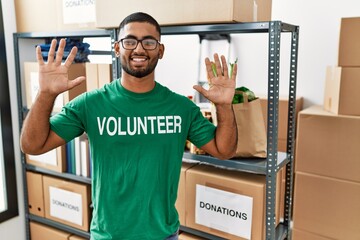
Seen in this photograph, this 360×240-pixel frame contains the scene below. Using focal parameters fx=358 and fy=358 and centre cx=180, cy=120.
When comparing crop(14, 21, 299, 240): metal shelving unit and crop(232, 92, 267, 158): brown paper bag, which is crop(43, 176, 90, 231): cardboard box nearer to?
crop(14, 21, 299, 240): metal shelving unit

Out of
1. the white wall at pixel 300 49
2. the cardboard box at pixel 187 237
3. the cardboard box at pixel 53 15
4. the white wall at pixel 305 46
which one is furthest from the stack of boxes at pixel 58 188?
the white wall at pixel 305 46

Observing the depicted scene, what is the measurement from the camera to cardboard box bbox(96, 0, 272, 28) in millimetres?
1439

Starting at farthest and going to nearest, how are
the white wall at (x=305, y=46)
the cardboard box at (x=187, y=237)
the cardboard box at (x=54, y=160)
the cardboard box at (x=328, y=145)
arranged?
1. the white wall at (x=305, y=46)
2. the cardboard box at (x=54, y=160)
3. the cardboard box at (x=328, y=145)
4. the cardboard box at (x=187, y=237)

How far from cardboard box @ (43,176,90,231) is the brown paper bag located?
1.06 meters

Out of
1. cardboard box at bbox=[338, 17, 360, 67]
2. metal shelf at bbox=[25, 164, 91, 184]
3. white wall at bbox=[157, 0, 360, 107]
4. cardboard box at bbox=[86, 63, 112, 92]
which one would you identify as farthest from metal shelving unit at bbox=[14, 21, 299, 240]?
white wall at bbox=[157, 0, 360, 107]

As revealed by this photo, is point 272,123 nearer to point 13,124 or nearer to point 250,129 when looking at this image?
point 250,129

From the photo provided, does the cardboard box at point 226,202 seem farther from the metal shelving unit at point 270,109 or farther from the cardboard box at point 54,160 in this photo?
the cardboard box at point 54,160

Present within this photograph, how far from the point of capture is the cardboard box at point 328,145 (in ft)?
6.84

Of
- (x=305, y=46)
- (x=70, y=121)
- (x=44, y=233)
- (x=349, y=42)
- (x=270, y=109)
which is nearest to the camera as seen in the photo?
(x=70, y=121)

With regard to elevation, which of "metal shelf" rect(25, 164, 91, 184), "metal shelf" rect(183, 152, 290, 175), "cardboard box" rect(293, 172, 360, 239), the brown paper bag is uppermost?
the brown paper bag

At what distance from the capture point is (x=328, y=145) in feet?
7.13

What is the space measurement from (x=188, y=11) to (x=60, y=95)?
40.0 inches

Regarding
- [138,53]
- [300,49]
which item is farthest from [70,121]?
[300,49]

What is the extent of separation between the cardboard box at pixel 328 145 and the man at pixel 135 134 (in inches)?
41.6
